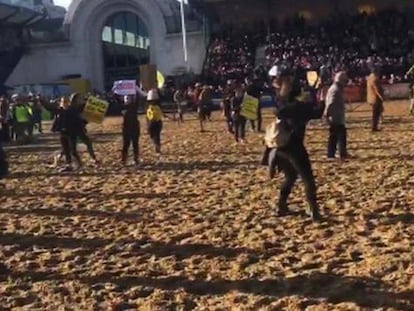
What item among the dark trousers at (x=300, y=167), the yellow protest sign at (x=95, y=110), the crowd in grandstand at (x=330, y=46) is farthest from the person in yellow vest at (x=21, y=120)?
the crowd in grandstand at (x=330, y=46)

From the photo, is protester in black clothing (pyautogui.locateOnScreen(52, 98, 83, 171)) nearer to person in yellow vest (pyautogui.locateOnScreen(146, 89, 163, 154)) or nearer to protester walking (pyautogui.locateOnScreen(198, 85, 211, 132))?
person in yellow vest (pyautogui.locateOnScreen(146, 89, 163, 154))

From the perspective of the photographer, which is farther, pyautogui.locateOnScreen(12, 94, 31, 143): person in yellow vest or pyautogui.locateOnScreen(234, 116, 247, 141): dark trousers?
pyautogui.locateOnScreen(12, 94, 31, 143): person in yellow vest

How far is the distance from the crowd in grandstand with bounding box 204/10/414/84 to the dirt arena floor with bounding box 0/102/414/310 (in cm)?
2251

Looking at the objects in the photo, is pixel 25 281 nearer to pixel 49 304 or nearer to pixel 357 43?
pixel 49 304

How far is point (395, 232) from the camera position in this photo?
7.63m

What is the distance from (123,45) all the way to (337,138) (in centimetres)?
3977

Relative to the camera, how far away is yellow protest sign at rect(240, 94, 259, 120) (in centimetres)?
1831

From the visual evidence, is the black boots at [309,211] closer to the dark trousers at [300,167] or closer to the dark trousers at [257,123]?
the dark trousers at [300,167]

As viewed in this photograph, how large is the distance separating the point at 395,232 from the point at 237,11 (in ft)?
120

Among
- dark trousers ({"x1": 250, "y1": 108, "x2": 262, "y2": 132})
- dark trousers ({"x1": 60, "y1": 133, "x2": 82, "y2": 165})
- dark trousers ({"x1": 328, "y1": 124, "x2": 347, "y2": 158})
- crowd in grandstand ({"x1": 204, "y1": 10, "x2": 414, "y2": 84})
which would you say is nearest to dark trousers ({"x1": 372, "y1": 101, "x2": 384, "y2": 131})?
dark trousers ({"x1": 250, "y1": 108, "x2": 262, "y2": 132})

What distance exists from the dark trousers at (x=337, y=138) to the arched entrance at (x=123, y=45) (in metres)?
38.8

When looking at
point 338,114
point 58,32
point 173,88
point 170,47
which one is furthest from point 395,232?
point 58,32

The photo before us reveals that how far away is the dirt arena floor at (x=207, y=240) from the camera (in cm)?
603

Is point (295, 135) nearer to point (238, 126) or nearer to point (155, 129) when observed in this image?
point (155, 129)
